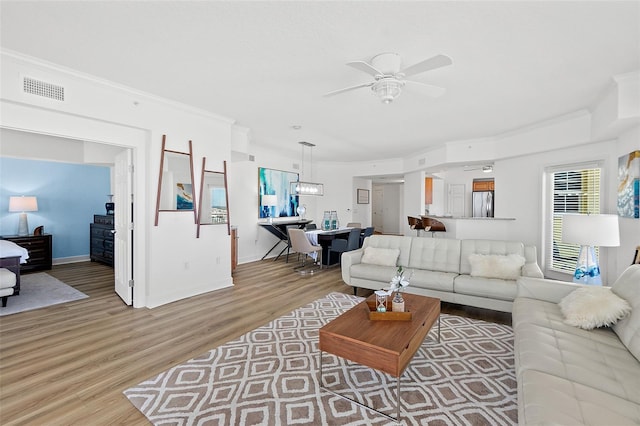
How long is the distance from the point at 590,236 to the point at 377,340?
103 inches

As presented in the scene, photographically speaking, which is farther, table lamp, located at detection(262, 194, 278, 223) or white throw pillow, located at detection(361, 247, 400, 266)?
table lamp, located at detection(262, 194, 278, 223)

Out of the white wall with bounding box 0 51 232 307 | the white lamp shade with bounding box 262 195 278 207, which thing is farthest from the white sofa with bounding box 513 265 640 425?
the white lamp shade with bounding box 262 195 278 207

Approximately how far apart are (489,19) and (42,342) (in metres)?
4.74

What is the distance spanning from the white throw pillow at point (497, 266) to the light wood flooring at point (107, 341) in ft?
1.67

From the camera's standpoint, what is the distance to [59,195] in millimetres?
6406

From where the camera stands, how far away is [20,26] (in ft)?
7.59

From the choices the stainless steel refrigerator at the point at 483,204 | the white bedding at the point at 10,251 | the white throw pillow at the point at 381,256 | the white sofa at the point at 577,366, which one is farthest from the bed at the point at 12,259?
the stainless steel refrigerator at the point at 483,204

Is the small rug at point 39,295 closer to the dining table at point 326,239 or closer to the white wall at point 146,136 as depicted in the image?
the white wall at point 146,136

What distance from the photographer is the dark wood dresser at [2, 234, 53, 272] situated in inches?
220

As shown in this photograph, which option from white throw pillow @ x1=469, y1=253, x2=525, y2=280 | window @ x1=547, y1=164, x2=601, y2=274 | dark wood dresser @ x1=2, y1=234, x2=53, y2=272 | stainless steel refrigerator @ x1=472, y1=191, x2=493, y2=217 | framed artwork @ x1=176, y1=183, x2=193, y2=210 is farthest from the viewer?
stainless steel refrigerator @ x1=472, y1=191, x2=493, y2=217

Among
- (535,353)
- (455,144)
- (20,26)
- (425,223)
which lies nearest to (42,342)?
(20,26)

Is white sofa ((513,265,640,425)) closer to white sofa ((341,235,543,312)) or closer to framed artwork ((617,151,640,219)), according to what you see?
white sofa ((341,235,543,312))

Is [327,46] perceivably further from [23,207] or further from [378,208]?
[378,208]

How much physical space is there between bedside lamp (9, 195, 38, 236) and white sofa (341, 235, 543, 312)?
6.18m
